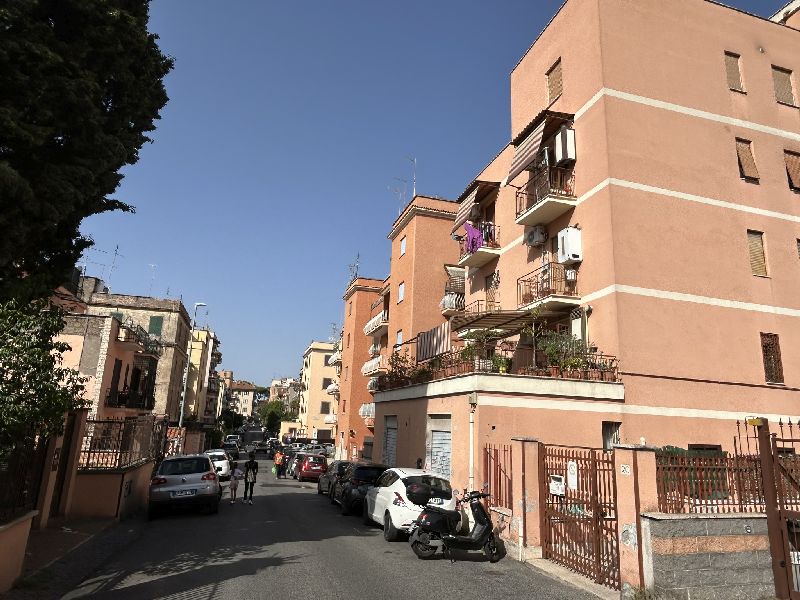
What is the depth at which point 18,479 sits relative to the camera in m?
7.23

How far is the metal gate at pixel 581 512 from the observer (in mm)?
8367

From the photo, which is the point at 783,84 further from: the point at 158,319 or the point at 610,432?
the point at 158,319

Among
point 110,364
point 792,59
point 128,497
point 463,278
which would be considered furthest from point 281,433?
point 792,59

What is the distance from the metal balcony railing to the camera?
23.1 metres

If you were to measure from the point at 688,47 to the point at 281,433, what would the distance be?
81549mm

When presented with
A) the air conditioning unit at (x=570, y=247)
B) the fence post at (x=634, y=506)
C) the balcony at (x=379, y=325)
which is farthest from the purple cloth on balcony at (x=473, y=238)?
the fence post at (x=634, y=506)

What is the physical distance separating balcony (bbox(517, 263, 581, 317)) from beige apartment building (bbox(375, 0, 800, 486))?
7cm

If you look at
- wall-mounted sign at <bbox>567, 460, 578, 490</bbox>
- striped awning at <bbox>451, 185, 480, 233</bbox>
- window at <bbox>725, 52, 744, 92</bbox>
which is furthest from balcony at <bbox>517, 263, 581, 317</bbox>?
window at <bbox>725, 52, 744, 92</bbox>

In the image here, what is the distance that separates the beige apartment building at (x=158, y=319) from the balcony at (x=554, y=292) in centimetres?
3846

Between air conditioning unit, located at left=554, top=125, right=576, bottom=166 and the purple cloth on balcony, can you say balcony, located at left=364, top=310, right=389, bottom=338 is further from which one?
air conditioning unit, located at left=554, top=125, right=576, bottom=166

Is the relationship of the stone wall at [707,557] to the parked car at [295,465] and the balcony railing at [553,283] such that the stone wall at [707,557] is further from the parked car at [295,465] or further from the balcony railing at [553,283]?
the parked car at [295,465]

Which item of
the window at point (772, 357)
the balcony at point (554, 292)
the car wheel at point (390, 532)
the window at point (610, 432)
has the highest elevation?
the balcony at point (554, 292)

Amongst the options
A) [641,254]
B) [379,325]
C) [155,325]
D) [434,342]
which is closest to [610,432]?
[641,254]

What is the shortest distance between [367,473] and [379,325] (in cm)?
1931
